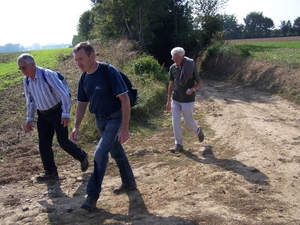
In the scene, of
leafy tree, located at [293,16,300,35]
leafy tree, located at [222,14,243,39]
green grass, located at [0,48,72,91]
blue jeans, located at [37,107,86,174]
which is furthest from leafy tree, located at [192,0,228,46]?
leafy tree, located at [222,14,243,39]

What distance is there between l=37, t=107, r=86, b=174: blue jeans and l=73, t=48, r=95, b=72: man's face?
4.53 ft

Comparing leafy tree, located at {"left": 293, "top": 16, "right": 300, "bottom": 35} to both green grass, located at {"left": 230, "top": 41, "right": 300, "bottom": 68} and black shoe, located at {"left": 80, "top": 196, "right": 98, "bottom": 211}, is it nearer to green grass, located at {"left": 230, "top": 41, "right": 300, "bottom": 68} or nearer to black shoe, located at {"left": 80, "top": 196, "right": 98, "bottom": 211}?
green grass, located at {"left": 230, "top": 41, "right": 300, "bottom": 68}

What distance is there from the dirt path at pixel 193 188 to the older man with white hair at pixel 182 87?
1.98 ft

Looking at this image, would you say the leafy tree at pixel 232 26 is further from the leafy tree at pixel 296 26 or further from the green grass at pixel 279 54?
the green grass at pixel 279 54

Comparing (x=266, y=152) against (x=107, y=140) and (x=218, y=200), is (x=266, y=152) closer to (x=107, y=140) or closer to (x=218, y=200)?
(x=218, y=200)

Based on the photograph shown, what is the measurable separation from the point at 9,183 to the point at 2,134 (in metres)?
3.13

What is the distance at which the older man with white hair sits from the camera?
21.4 feet

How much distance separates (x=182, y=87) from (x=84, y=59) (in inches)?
112

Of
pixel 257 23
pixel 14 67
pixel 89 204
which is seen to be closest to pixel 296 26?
pixel 257 23

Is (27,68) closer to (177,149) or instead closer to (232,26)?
Answer: (177,149)

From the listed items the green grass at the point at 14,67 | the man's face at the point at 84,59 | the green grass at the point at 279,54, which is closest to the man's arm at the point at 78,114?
the man's face at the point at 84,59

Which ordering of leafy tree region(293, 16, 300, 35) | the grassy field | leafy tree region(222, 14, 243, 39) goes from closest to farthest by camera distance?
the grassy field
leafy tree region(293, 16, 300, 35)
leafy tree region(222, 14, 243, 39)

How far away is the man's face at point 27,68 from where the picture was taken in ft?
16.5

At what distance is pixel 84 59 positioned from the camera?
416cm
